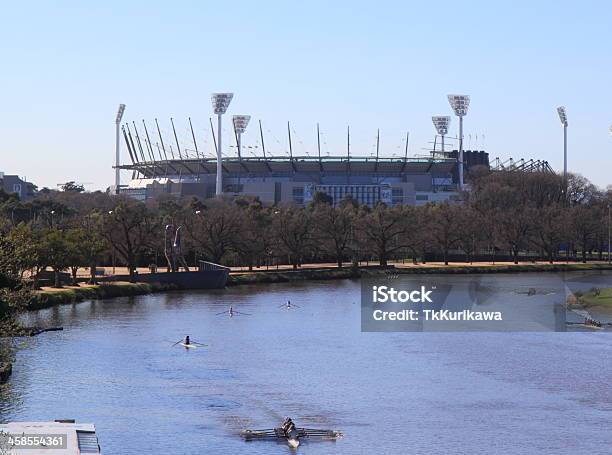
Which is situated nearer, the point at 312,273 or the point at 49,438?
the point at 49,438

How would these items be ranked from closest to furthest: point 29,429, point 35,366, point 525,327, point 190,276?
1. point 29,429
2. point 35,366
3. point 525,327
4. point 190,276

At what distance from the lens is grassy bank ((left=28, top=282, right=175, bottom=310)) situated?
10862 centimetres

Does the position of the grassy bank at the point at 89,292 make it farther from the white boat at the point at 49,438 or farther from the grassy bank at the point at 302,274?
the white boat at the point at 49,438

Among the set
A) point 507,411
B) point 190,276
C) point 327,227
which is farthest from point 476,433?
point 327,227

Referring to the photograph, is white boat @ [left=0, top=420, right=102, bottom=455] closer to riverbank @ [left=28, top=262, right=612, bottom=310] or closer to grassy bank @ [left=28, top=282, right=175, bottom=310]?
grassy bank @ [left=28, top=282, right=175, bottom=310]

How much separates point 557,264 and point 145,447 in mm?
129923

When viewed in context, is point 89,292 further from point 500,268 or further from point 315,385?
point 500,268

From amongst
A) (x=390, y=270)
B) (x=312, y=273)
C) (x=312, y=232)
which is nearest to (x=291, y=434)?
(x=312, y=273)

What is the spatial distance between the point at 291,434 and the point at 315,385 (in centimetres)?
1368

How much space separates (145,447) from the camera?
52875mm

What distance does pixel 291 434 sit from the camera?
180 feet

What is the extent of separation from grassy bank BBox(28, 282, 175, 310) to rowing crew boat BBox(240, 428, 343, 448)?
49037 millimetres

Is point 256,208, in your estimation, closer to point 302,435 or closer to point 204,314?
point 204,314

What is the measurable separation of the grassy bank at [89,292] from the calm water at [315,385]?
176 inches
